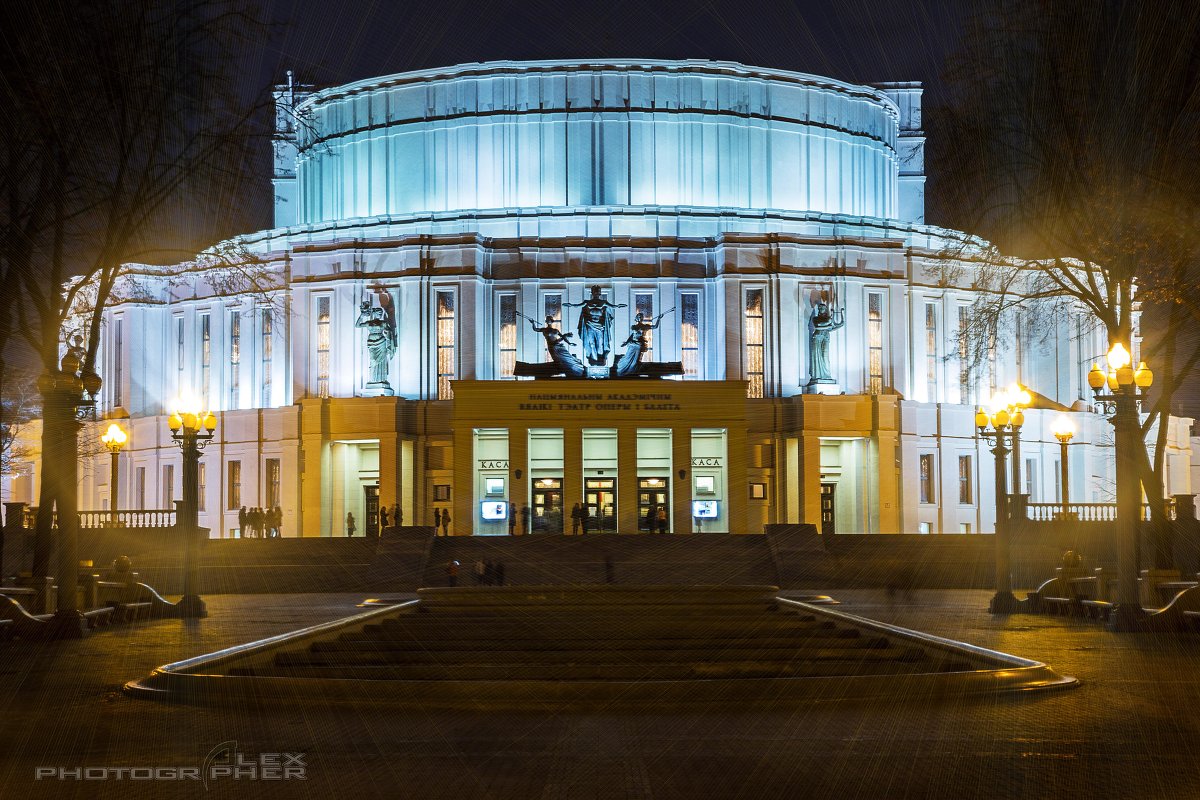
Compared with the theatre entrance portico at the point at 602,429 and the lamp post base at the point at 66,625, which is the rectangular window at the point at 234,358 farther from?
the lamp post base at the point at 66,625

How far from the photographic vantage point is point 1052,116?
102ft

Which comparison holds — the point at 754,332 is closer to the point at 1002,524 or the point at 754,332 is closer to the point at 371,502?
the point at 371,502

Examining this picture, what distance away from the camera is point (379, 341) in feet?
186

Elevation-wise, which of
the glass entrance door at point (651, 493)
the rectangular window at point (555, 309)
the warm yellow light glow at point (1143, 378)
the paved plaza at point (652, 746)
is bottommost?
the paved plaza at point (652, 746)

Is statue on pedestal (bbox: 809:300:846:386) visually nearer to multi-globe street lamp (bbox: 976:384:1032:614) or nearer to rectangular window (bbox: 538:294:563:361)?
rectangular window (bbox: 538:294:563:361)

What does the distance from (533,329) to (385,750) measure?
152 ft

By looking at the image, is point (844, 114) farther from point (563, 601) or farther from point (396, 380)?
point (563, 601)

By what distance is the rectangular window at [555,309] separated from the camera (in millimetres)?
58809

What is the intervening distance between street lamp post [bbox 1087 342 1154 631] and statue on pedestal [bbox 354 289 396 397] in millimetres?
36102

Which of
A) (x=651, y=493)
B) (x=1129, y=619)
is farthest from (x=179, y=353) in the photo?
(x=1129, y=619)

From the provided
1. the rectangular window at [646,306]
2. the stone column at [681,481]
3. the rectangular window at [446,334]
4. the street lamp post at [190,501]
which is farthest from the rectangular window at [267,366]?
the street lamp post at [190,501]

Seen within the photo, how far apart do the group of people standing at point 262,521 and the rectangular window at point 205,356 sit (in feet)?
27.2

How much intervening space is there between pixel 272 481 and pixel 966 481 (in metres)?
29.1

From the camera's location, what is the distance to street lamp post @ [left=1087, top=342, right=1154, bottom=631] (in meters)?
23.4
